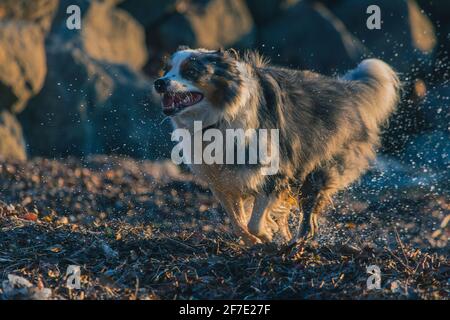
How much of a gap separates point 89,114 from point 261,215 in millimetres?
5374

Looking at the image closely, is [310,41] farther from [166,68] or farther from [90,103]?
[166,68]

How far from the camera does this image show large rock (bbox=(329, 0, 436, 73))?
475 inches

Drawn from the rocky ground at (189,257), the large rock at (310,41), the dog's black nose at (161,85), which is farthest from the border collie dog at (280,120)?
the large rock at (310,41)

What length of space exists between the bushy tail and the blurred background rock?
3215 mm

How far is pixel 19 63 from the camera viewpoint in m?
9.67

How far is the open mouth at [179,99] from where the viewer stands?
211 inches

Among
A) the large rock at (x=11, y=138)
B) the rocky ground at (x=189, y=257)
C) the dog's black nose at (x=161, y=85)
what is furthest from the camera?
the large rock at (x=11, y=138)

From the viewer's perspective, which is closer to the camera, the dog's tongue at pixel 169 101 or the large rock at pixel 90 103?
the dog's tongue at pixel 169 101

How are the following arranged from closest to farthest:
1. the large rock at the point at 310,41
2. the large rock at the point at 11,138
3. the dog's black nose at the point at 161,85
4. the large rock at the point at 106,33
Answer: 1. the dog's black nose at the point at 161,85
2. the large rock at the point at 11,138
3. the large rock at the point at 106,33
4. the large rock at the point at 310,41

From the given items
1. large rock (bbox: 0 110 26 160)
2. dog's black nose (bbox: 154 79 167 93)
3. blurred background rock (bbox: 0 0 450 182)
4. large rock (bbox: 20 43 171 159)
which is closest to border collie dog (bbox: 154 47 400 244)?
dog's black nose (bbox: 154 79 167 93)

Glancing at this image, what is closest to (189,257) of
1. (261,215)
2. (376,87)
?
(261,215)

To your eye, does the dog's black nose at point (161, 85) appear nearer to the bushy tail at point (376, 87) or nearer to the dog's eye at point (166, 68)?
the dog's eye at point (166, 68)

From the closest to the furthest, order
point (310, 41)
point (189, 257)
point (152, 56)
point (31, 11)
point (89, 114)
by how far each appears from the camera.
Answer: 1. point (189, 257)
2. point (31, 11)
3. point (89, 114)
4. point (152, 56)
5. point (310, 41)

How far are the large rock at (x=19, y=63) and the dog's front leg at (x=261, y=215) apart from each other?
5.13m
